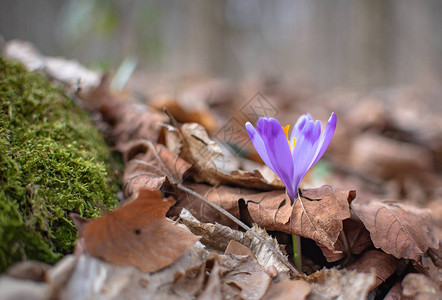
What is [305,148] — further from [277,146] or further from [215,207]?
[215,207]

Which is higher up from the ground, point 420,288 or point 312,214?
point 312,214

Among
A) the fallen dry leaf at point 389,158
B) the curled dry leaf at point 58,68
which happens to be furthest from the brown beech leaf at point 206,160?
the fallen dry leaf at point 389,158

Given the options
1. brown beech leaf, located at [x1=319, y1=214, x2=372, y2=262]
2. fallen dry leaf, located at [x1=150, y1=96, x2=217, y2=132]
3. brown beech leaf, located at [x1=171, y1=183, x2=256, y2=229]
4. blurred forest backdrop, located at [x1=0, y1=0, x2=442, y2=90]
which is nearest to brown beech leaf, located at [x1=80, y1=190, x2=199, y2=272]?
brown beech leaf, located at [x1=171, y1=183, x2=256, y2=229]

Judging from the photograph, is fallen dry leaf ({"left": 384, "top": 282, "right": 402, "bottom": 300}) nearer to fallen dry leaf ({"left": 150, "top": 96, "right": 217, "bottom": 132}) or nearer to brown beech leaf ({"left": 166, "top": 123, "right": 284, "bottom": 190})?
brown beech leaf ({"left": 166, "top": 123, "right": 284, "bottom": 190})

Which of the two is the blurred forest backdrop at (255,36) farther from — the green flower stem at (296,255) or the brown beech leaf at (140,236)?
the green flower stem at (296,255)

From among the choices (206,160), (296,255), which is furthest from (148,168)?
(296,255)

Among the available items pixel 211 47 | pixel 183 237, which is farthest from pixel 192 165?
pixel 211 47

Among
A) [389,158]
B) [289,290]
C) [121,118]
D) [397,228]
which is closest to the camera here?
[289,290]
